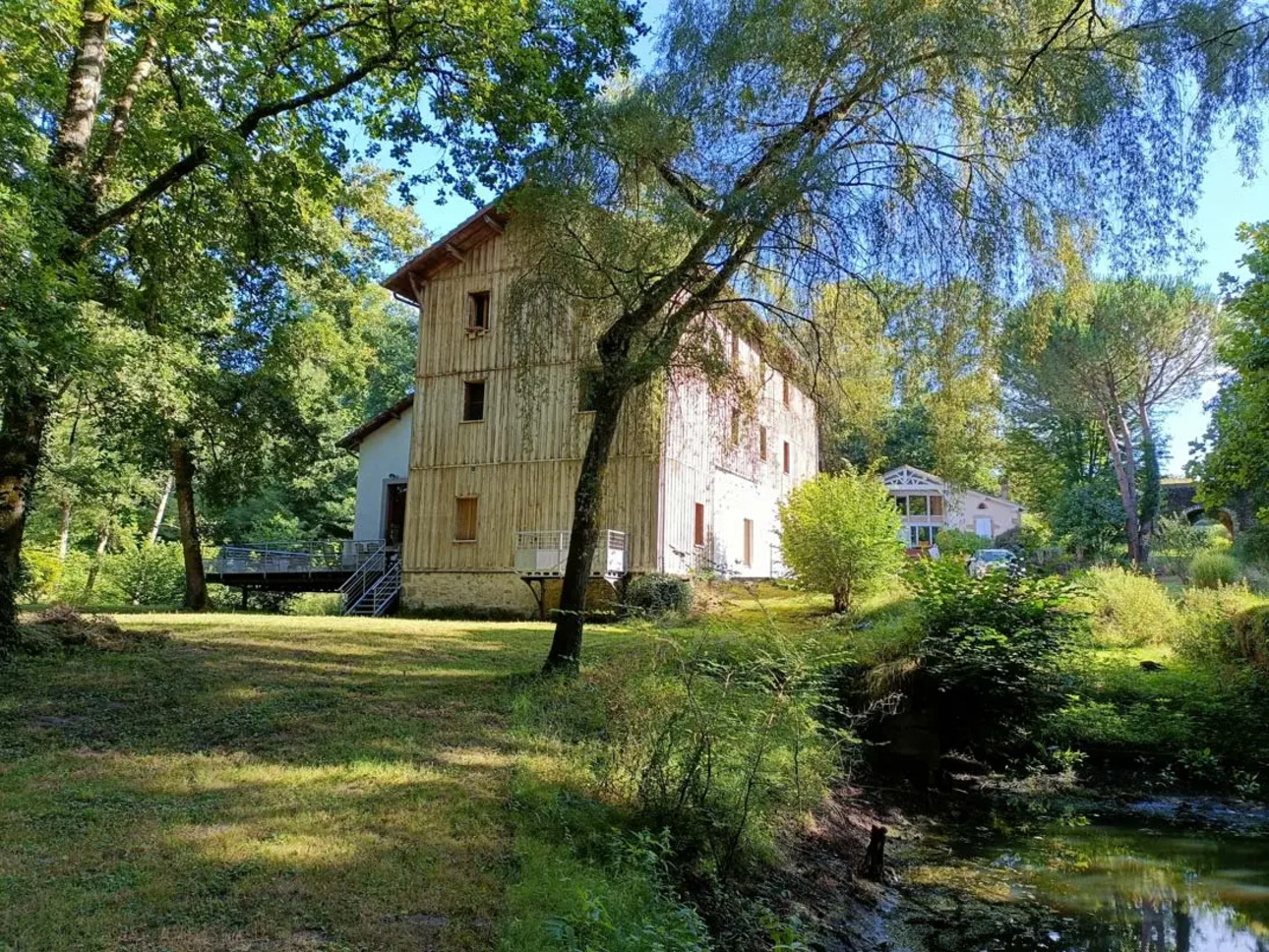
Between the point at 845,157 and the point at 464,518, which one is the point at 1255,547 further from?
the point at 464,518

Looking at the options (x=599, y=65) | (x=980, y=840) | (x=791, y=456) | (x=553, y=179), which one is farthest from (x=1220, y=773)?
(x=791, y=456)

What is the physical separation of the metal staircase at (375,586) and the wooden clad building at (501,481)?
808mm

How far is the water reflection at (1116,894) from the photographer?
522 cm

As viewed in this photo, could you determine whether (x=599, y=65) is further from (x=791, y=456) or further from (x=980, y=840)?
(x=791, y=456)

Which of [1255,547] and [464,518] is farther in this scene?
[464,518]

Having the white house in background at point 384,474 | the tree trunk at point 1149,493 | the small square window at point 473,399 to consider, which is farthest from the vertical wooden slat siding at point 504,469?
the tree trunk at point 1149,493

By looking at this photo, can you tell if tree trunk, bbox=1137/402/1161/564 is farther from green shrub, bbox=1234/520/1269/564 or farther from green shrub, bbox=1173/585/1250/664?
green shrub, bbox=1173/585/1250/664

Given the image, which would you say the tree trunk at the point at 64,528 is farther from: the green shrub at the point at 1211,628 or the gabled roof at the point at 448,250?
the green shrub at the point at 1211,628

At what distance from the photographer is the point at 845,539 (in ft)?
47.7

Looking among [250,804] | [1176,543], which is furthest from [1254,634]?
[1176,543]

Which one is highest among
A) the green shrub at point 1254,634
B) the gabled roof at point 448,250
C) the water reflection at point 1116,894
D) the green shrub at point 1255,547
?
the gabled roof at point 448,250

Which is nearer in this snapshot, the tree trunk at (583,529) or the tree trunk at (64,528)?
the tree trunk at (583,529)

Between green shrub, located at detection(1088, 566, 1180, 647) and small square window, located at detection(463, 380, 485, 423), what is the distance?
1411 centimetres

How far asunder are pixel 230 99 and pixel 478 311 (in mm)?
10907
